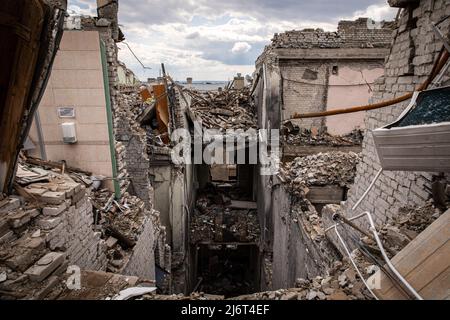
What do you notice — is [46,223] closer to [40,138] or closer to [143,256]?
[40,138]

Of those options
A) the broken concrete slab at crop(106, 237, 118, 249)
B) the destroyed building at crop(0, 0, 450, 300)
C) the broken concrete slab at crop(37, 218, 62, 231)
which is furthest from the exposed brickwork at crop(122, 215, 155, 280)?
the broken concrete slab at crop(37, 218, 62, 231)

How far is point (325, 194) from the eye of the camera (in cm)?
716

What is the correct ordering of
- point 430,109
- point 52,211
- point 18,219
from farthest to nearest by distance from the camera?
point 52,211 → point 18,219 → point 430,109

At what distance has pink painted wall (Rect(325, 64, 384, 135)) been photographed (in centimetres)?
1193

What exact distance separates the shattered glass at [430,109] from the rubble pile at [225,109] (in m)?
9.43

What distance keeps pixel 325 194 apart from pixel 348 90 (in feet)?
22.9

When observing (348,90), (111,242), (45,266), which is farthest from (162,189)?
(348,90)

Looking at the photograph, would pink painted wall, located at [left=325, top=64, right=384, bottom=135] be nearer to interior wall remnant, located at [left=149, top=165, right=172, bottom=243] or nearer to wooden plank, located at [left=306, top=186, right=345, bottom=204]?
wooden plank, located at [left=306, top=186, right=345, bottom=204]

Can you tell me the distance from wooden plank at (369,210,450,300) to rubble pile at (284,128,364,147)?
9.72 metres

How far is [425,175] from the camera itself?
2.94 meters

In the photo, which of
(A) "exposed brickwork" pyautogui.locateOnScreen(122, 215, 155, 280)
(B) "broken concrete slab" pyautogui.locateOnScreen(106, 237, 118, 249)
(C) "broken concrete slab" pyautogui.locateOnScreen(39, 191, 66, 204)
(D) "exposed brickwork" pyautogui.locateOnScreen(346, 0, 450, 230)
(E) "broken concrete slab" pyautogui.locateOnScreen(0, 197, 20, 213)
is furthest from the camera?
(A) "exposed brickwork" pyautogui.locateOnScreen(122, 215, 155, 280)
